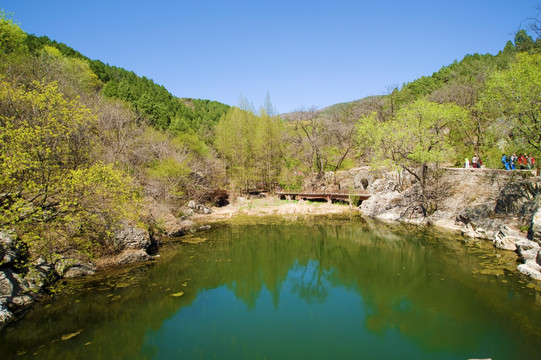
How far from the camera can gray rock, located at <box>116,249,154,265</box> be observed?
57.6 feet

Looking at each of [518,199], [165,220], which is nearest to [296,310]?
[165,220]

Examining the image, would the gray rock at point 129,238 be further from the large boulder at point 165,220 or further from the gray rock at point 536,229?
the gray rock at point 536,229

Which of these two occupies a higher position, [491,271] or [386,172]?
[386,172]

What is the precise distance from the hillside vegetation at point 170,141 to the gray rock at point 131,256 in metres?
1.19

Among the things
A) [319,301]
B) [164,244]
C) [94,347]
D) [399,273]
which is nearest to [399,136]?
[399,273]

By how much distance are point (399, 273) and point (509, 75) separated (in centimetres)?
1450

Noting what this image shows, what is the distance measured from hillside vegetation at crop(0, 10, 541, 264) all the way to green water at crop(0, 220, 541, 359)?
290 centimetres

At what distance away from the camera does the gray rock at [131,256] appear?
17562 millimetres

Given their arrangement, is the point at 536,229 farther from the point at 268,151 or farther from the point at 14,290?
the point at 268,151

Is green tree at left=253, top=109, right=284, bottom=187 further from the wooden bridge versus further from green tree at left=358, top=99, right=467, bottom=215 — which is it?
green tree at left=358, top=99, right=467, bottom=215

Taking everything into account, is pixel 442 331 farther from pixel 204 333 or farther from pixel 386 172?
pixel 386 172

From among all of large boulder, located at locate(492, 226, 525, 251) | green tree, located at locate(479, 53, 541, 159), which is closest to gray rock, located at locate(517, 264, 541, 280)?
large boulder, located at locate(492, 226, 525, 251)

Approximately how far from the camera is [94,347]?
10320 mm

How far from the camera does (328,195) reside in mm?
36875
